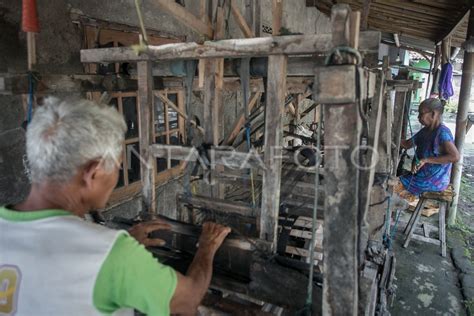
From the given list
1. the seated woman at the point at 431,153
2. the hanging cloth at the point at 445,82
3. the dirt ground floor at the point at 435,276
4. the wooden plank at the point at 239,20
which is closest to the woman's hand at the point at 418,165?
the seated woman at the point at 431,153

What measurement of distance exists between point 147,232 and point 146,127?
724 mm

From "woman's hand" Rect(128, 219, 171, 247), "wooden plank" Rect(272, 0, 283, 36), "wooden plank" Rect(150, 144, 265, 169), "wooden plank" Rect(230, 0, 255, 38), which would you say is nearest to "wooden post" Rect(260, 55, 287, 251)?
"wooden plank" Rect(150, 144, 265, 169)

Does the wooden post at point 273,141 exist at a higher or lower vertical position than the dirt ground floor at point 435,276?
higher

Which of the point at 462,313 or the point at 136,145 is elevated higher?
the point at 136,145

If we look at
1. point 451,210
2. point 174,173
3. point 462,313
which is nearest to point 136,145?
point 174,173

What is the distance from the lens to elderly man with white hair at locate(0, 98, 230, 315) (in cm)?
112

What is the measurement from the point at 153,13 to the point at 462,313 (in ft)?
18.8

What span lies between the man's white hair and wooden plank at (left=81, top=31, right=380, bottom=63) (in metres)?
0.73

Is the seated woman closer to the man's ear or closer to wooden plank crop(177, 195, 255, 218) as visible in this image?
wooden plank crop(177, 195, 255, 218)

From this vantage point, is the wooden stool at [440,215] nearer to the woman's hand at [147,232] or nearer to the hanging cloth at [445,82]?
the hanging cloth at [445,82]

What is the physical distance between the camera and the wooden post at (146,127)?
213 centimetres

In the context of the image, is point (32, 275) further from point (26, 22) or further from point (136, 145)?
point (136, 145)

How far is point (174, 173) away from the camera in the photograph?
533cm

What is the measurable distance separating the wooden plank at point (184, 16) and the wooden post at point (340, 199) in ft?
3.85
